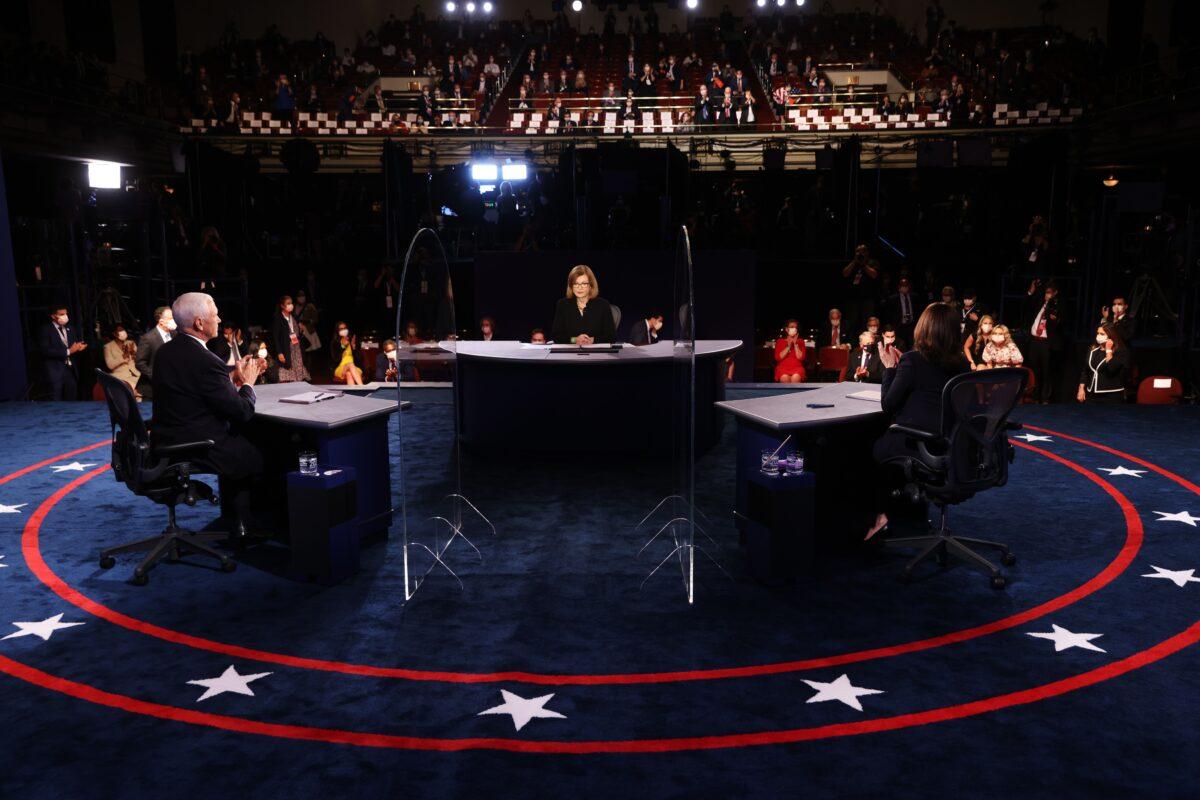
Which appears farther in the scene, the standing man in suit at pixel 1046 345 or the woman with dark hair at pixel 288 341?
the woman with dark hair at pixel 288 341

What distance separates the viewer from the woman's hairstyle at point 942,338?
487cm

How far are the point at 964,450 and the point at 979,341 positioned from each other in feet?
21.8

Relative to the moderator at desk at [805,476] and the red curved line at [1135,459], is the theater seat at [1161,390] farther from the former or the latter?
the moderator at desk at [805,476]

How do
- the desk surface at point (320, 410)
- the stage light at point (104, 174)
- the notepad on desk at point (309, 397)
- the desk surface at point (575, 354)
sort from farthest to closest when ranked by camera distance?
the stage light at point (104, 174) → the desk surface at point (575, 354) → the notepad on desk at point (309, 397) → the desk surface at point (320, 410)

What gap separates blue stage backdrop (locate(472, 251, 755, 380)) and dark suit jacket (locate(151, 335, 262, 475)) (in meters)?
7.54

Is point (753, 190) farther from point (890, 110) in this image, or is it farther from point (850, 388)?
point (850, 388)

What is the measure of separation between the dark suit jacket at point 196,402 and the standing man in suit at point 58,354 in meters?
6.74

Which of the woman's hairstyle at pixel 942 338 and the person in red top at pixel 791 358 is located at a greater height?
the woman's hairstyle at pixel 942 338

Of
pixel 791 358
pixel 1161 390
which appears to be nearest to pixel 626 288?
pixel 791 358

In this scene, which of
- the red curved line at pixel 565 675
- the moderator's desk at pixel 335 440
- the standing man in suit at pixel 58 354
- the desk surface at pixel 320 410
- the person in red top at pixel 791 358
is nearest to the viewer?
the red curved line at pixel 565 675

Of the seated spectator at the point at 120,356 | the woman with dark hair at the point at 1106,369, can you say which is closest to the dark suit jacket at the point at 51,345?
the seated spectator at the point at 120,356

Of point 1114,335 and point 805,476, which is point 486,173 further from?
point 805,476

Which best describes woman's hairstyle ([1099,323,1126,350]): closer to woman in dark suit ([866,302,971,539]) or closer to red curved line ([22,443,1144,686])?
red curved line ([22,443,1144,686])

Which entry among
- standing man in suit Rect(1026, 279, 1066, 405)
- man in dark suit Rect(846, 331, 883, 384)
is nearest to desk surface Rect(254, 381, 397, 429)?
man in dark suit Rect(846, 331, 883, 384)
